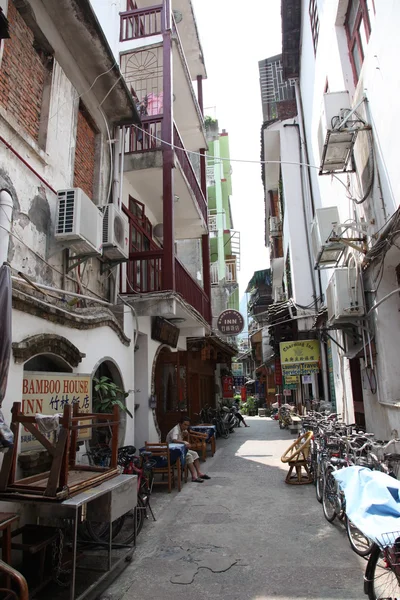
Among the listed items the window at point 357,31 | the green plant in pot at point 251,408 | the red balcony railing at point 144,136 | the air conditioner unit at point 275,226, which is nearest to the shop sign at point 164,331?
the red balcony railing at point 144,136

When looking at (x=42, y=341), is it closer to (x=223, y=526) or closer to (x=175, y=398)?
(x=223, y=526)

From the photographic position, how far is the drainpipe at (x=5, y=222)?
172 inches

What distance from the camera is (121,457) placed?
596 cm

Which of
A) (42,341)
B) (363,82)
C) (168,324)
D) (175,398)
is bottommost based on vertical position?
(175,398)

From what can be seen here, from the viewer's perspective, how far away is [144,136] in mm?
9844

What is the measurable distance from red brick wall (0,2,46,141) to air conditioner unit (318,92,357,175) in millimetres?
4565

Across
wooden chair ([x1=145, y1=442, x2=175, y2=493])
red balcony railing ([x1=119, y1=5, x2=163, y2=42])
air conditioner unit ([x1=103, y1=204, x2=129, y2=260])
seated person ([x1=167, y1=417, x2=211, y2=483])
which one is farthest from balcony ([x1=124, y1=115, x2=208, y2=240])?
wooden chair ([x1=145, y1=442, x2=175, y2=493])

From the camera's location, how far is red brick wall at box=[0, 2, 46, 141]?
541cm

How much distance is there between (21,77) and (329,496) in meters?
7.40

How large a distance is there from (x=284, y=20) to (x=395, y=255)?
10.4 metres

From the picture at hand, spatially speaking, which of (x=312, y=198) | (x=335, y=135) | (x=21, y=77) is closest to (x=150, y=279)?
(x=21, y=77)

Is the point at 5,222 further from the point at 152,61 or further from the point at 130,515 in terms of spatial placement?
the point at 152,61

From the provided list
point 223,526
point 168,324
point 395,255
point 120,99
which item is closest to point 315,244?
point 395,255

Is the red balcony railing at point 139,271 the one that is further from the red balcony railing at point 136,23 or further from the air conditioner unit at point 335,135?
the red balcony railing at point 136,23
